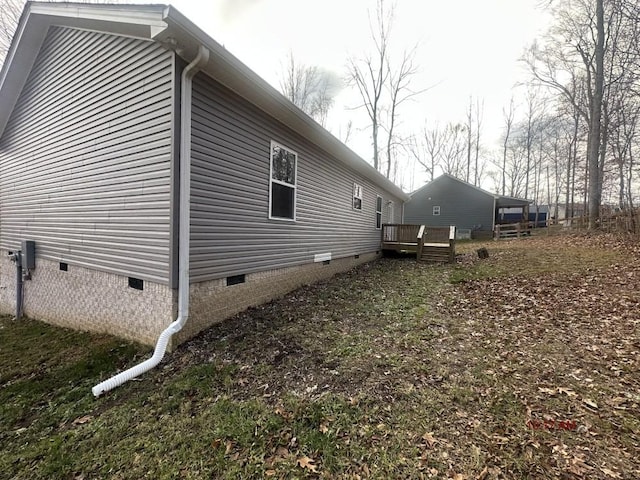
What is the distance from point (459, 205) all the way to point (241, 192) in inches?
827

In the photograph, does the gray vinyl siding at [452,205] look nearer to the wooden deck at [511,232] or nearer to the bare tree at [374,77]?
the wooden deck at [511,232]

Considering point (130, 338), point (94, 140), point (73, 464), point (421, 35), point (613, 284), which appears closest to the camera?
point (73, 464)

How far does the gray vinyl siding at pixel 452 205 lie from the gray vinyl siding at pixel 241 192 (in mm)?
17749

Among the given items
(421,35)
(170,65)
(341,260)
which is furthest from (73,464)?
(421,35)

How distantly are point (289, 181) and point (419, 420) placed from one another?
15.9 feet

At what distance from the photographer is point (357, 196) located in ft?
32.6

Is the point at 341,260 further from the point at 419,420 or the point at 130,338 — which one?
the point at 419,420

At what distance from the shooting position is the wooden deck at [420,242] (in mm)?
10094

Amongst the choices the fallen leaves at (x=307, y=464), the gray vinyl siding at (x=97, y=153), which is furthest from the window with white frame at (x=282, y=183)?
the fallen leaves at (x=307, y=464)

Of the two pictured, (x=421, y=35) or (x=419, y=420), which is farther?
(x=421, y=35)

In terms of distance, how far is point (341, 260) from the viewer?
8805 millimetres

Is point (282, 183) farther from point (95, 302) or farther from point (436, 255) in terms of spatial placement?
point (436, 255)

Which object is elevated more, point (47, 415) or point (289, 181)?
point (289, 181)

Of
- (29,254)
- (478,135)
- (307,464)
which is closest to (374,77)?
(478,135)
